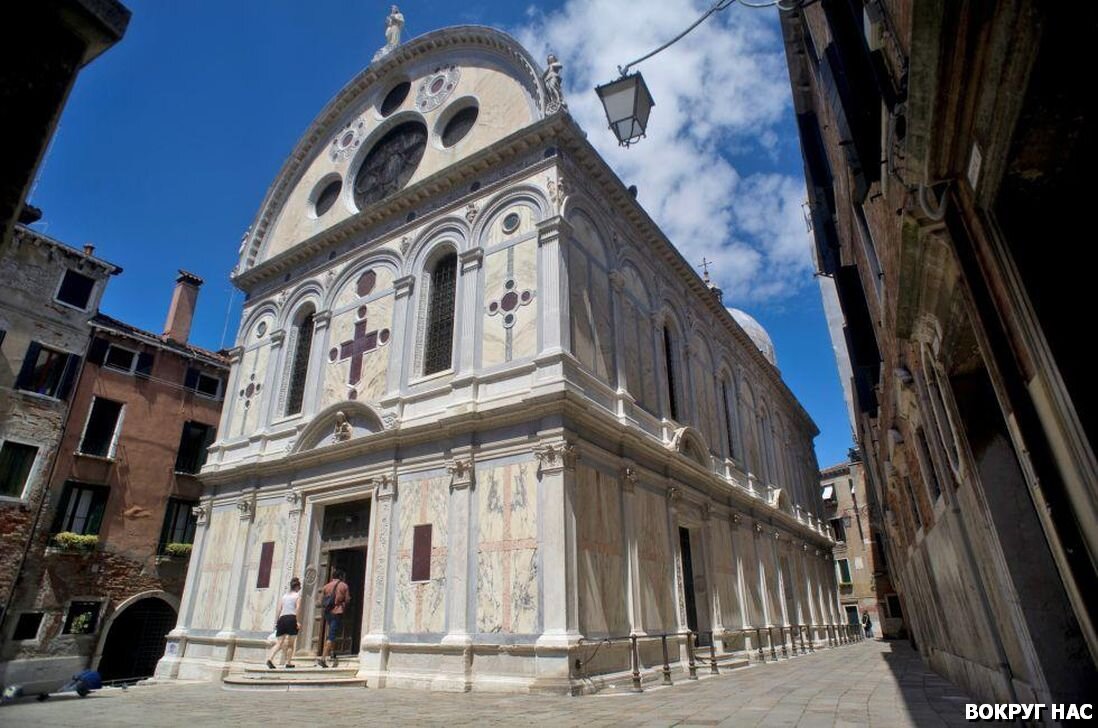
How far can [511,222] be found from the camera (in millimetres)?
13109

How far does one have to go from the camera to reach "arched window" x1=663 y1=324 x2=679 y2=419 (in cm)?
1616

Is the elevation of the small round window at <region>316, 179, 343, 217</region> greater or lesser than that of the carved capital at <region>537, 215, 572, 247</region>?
greater

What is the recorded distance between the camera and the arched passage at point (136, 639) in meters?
17.5

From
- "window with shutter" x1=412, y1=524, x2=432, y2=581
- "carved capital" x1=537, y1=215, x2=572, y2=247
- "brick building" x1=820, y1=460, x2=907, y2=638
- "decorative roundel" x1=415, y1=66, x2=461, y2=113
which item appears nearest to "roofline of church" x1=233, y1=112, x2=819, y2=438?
"carved capital" x1=537, y1=215, x2=572, y2=247

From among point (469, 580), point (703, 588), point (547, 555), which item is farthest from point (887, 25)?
point (703, 588)

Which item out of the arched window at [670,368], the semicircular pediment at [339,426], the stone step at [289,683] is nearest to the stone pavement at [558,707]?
the stone step at [289,683]

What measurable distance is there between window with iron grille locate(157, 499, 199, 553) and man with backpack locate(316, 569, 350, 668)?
32.6ft

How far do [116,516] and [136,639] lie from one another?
12.4 ft

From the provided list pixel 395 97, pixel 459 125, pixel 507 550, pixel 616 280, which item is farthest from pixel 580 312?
pixel 395 97

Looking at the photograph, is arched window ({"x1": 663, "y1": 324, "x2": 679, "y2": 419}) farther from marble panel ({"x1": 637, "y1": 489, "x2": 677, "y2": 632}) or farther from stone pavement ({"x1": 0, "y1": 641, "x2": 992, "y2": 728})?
stone pavement ({"x1": 0, "y1": 641, "x2": 992, "y2": 728})

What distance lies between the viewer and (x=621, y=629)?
421 inches

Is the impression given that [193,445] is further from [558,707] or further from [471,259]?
[558,707]

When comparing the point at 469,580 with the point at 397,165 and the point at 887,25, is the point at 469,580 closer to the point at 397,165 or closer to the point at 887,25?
the point at 887,25

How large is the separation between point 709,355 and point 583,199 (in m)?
8.57
